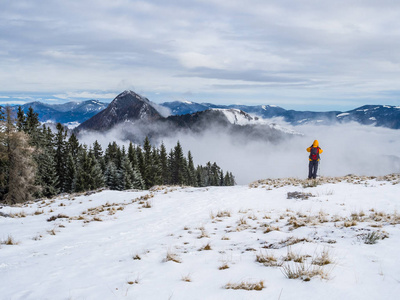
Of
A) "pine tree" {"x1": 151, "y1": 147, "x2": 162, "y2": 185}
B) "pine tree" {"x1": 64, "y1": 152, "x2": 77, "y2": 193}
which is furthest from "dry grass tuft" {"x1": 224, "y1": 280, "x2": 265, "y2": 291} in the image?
"pine tree" {"x1": 151, "y1": 147, "x2": 162, "y2": 185}

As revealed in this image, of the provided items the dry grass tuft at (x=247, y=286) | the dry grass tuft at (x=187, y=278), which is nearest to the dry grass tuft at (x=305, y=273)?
the dry grass tuft at (x=247, y=286)

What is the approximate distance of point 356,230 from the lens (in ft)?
22.3

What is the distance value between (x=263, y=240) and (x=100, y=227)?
6.02 meters

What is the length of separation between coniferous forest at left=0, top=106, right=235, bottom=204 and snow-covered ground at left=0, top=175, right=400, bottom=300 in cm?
1973

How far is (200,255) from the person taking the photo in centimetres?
590

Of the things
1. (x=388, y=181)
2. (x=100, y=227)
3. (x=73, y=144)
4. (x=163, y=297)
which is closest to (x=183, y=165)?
(x=73, y=144)

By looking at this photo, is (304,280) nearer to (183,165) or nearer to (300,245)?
(300,245)

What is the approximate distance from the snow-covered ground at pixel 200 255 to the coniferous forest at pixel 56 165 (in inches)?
777

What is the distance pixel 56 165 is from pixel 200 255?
53.6 metres

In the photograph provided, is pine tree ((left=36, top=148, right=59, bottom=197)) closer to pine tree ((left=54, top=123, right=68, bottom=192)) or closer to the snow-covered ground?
pine tree ((left=54, top=123, right=68, bottom=192))

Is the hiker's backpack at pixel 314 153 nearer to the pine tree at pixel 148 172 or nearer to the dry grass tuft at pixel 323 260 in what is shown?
the dry grass tuft at pixel 323 260

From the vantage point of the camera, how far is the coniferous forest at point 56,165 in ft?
90.3

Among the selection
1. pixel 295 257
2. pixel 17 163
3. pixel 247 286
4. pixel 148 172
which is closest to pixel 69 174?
pixel 148 172

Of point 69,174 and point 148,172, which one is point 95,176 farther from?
point 148,172
